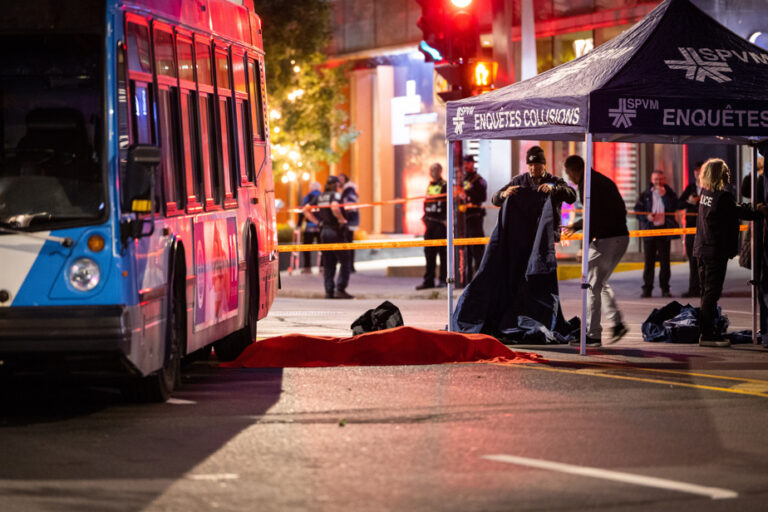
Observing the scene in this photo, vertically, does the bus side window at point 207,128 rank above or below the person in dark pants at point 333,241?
above

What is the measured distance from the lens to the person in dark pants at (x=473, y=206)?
2211 centimetres

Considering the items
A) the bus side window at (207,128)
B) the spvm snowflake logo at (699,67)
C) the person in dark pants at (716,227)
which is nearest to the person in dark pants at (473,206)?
the person in dark pants at (716,227)

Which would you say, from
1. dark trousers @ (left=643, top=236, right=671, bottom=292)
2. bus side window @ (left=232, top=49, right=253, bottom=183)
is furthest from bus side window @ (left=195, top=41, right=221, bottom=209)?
dark trousers @ (left=643, top=236, right=671, bottom=292)

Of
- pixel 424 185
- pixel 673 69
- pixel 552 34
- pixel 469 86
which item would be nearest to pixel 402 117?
pixel 424 185

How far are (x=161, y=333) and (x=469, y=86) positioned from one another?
10.8m

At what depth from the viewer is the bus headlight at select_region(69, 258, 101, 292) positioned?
8.88 m

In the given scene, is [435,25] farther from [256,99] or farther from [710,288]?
[710,288]

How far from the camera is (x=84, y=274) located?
890 cm

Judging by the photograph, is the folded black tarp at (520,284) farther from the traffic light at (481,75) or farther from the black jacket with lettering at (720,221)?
the traffic light at (481,75)

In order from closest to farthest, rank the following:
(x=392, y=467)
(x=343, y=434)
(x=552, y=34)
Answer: (x=392, y=467)
(x=343, y=434)
(x=552, y=34)

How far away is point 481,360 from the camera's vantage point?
40.7 feet

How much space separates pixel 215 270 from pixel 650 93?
161 inches

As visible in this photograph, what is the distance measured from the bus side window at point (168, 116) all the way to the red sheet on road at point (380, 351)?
7.81 feet

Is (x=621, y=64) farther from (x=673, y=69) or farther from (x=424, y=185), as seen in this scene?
(x=424, y=185)
